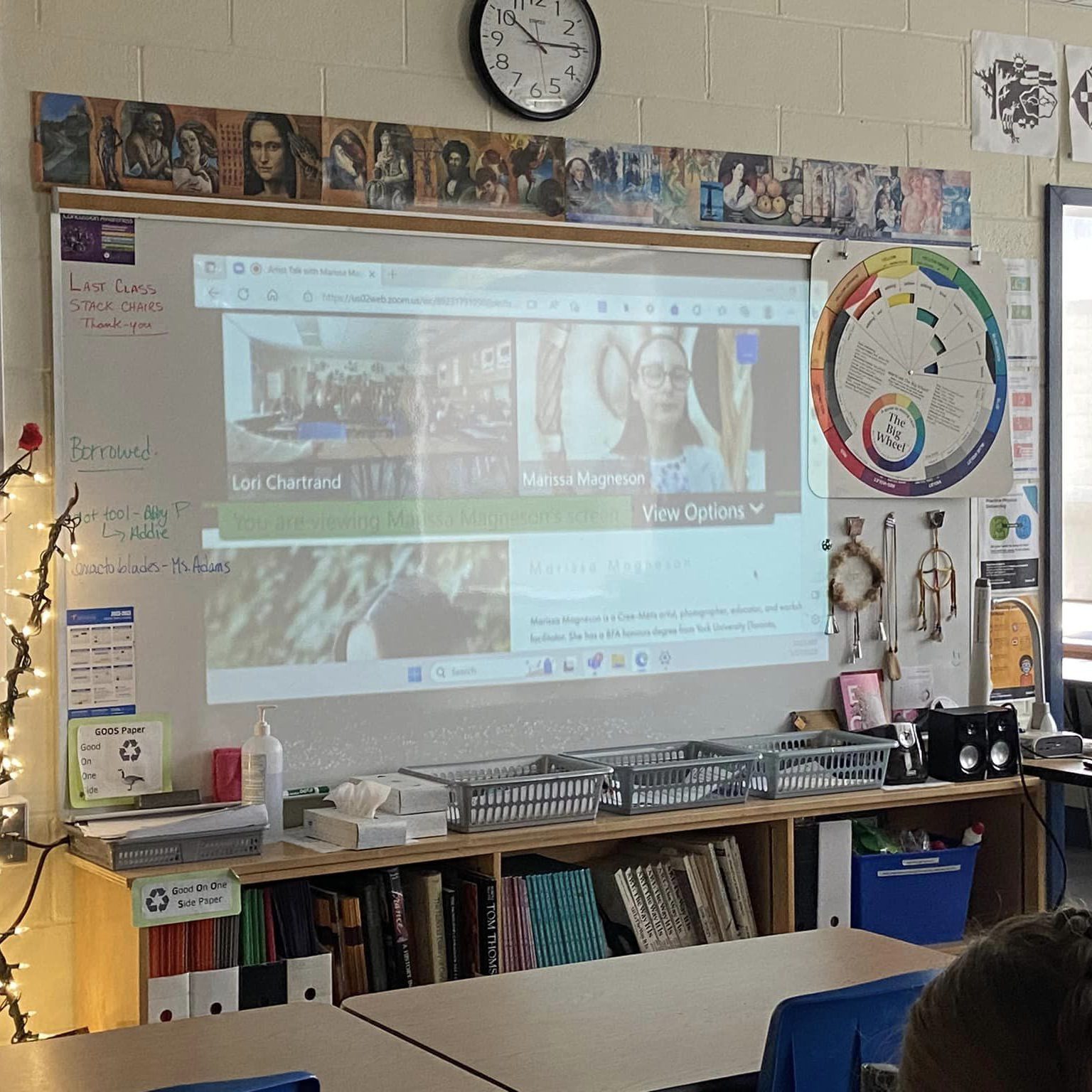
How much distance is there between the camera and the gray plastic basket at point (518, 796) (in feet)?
10.6

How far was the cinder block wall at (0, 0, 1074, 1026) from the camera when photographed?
3160 millimetres

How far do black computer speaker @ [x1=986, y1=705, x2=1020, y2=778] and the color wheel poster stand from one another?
63cm

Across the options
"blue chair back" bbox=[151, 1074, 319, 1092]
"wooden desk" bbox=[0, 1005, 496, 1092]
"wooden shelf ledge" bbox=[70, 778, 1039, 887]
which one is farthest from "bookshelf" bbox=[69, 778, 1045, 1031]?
"blue chair back" bbox=[151, 1074, 319, 1092]

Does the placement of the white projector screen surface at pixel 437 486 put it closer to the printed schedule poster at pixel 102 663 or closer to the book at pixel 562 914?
the printed schedule poster at pixel 102 663

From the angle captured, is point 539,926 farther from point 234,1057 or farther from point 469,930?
point 234,1057

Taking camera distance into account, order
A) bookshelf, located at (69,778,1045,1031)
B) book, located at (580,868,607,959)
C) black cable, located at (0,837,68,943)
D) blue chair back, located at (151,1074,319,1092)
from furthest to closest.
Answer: book, located at (580,868,607,959) < black cable, located at (0,837,68,943) < bookshelf, located at (69,778,1045,1031) < blue chair back, located at (151,1074,319,1092)

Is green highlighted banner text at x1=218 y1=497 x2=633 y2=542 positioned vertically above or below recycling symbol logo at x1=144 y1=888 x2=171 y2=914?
above

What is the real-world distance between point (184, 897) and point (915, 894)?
1773 mm

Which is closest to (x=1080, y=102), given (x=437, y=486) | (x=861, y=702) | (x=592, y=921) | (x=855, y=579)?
(x=855, y=579)

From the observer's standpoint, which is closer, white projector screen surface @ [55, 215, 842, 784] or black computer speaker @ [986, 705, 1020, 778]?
white projector screen surface @ [55, 215, 842, 784]

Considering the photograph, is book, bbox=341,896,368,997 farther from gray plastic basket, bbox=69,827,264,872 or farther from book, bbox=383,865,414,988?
gray plastic basket, bbox=69,827,264,872

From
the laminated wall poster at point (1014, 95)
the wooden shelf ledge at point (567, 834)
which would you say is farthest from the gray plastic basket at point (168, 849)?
the laminated wall poster at point (1014, 95)

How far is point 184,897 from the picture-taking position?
9.50ft

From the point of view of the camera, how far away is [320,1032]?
210cm
